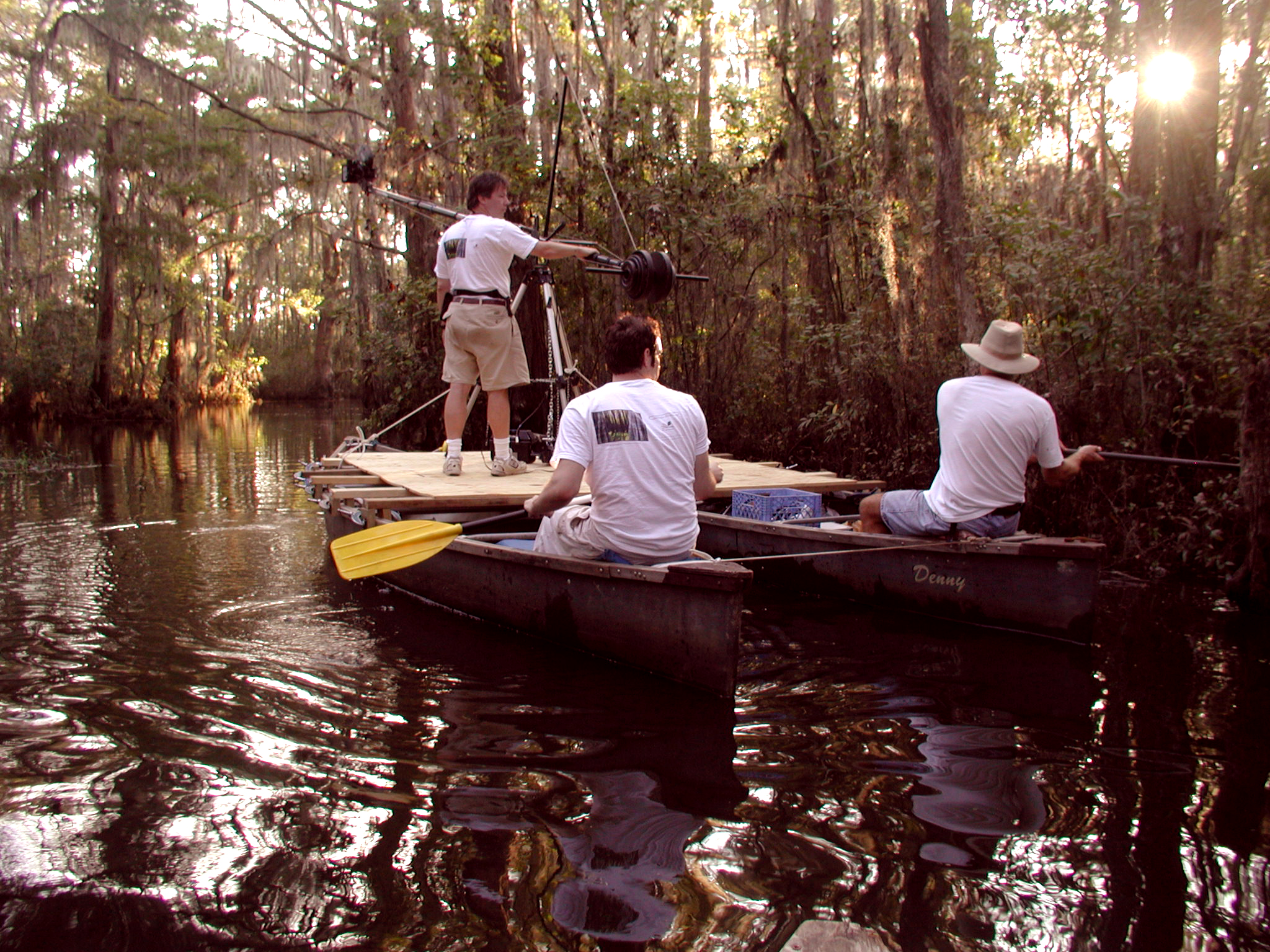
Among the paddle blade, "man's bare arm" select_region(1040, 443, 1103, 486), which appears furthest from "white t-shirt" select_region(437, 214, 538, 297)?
"man's bare arm" select_region(1040, 443, 1103, 486)

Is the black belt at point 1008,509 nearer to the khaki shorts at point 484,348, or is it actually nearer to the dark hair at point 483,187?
the khaki shorts at point 484,348

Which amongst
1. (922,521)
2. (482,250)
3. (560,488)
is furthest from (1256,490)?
(482,250)

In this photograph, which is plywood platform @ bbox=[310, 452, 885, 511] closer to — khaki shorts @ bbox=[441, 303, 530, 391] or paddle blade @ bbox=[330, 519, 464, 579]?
paddle blade @ bbox=[330, 519, 464, 579]

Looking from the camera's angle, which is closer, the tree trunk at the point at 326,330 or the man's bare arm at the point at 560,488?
the man's bare arm at the point at 560,488

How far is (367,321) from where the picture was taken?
54.4 feet

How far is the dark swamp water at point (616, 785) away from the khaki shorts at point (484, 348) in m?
1.78

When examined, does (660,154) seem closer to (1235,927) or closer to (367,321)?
(367,321)

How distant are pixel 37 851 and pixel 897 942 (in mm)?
2189

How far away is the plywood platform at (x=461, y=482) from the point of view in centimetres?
578

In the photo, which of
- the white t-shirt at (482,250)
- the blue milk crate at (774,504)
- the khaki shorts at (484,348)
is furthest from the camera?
the khaki shorts at (484,348)

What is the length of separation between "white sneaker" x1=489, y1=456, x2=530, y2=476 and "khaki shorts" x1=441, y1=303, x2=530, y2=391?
490mm

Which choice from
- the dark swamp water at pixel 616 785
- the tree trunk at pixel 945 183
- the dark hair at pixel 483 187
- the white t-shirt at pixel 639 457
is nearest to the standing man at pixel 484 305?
the dark hair at pixel 483 187

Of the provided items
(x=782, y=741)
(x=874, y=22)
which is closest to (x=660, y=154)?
(x=874, y=22)

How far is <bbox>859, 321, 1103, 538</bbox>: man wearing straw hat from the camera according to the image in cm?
472
